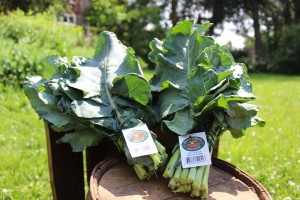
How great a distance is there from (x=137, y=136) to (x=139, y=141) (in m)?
0.03

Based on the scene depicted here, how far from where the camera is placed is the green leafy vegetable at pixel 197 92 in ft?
5.00

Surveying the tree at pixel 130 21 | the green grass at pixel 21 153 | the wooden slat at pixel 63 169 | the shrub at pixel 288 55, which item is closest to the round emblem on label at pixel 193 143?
the wooden slat at pixel 63 169

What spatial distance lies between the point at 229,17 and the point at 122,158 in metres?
26.1

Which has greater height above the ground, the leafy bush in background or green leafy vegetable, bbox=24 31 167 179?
green leafy vegetable, bbox=24 31 167 179

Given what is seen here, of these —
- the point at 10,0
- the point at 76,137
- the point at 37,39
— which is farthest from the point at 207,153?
the point at 10,0

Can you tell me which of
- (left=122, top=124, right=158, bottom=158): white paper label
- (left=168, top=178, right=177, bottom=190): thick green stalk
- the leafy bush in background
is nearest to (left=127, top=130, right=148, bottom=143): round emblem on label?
(left=122, top=124, right=158, bottom=158): white paper label

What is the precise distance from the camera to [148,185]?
5.07 ft

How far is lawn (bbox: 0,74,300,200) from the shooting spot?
2.64 meters

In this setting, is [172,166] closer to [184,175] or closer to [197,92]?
[184,175]

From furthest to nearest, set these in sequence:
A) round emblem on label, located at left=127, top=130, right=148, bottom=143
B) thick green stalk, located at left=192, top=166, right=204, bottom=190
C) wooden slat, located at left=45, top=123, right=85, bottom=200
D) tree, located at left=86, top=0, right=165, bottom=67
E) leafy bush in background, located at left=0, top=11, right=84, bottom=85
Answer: tree, located at left=86, top=0, right=165, bottom=67
leafy bush in background, located at left=0, top=11, right=84, bottom=85
wooden slat, located at left=45, top=123, right=85, bottom=200
round emblem on label, located at left=127, top=130, right=148, bottom=143
thick green stalk, located at left=192, top=166, right=204, bottom=190

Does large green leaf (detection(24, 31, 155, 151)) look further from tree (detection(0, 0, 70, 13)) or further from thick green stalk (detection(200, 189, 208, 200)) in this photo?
tree (detection(0, 0, 70, 13))

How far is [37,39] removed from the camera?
6852mm

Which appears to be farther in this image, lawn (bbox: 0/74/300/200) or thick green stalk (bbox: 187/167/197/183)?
lawn (bbox: 0/74/300/200)

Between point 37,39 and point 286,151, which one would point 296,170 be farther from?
point 37,39
